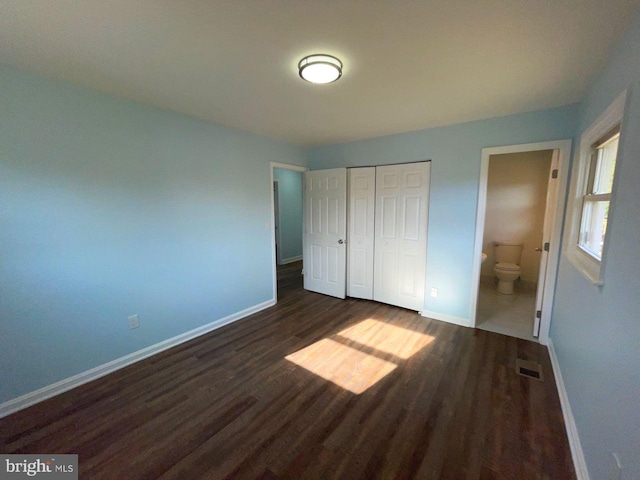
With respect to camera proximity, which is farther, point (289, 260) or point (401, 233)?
point (289, 260)

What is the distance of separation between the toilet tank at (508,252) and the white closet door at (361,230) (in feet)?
8.04

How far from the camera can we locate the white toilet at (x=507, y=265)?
4.01 m

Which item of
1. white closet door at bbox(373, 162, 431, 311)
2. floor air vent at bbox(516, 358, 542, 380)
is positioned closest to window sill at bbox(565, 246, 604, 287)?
floor air vent at bbox(516, 358, 542, 380)

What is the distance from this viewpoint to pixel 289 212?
652cm

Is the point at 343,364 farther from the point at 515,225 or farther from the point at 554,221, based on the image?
the point at 515,225

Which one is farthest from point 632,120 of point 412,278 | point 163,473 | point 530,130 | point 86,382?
point 86,382

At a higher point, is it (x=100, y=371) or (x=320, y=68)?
(x=320, y=68)

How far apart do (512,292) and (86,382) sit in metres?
5.50

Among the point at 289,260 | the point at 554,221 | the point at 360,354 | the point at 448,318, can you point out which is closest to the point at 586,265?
the point at 554,221

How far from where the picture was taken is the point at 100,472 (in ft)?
4.58

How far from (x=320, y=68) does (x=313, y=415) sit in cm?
233

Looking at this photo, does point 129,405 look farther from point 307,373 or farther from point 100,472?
point 307,373

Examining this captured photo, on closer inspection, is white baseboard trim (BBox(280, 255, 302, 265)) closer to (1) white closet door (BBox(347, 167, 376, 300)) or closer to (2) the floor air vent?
(1) white closet door (BBox(347, 167, 376, 300))
